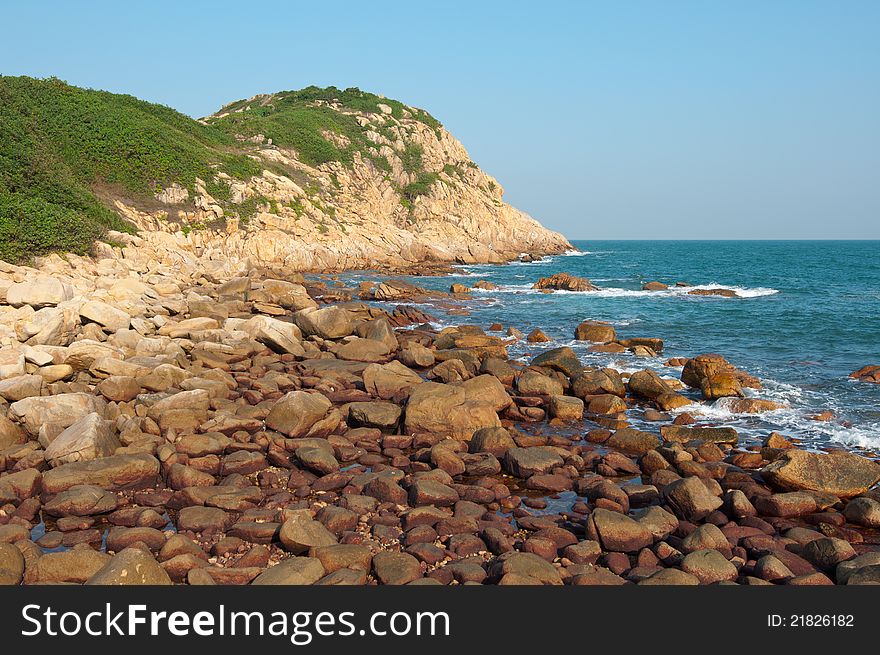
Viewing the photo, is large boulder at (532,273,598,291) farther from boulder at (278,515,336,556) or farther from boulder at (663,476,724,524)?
boulder at (278,515,336,556)

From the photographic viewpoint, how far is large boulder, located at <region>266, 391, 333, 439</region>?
1363 centimetres

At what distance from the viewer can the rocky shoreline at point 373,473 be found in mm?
8594

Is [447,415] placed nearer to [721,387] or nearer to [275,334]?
[721,387]

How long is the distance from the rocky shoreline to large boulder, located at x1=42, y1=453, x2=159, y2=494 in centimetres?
4

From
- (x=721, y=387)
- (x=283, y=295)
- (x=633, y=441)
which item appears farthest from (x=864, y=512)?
(x=283, y=295)

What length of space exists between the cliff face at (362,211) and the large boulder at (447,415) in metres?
29.3

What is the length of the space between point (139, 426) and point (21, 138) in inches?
1158

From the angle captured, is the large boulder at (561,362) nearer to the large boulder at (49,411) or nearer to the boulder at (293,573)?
the boulder at (293,573)

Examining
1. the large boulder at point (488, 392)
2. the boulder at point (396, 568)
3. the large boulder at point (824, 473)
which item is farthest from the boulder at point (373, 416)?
the large boulder at point (824, 473)

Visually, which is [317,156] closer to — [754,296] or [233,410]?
[754,296]

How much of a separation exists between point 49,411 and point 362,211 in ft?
171

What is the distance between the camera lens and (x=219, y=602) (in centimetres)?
717

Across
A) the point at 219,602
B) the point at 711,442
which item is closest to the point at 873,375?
the point at 711,442

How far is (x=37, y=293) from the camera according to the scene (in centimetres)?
2019
